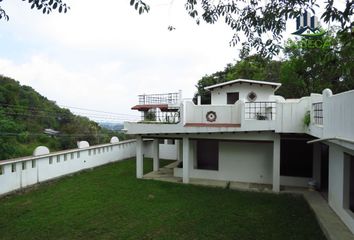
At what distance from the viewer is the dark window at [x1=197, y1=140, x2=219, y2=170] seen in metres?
13.0

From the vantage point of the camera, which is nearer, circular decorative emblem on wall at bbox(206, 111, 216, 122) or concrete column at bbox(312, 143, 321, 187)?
concrete column at bbox(312, 143, 321, 187)

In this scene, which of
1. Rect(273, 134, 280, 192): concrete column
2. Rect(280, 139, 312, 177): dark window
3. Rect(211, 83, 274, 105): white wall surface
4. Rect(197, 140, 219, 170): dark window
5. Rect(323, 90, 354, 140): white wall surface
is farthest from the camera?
Rect(211, 83, 274, 105): white wall surface

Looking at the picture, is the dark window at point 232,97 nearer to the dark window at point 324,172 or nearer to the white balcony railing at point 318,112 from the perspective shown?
the dark window at point 324,172

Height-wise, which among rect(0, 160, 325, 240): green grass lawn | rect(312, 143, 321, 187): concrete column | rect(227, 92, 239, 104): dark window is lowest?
rect(0, 160, 325, 240): green grass lawn

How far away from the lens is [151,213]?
8164 millimetres

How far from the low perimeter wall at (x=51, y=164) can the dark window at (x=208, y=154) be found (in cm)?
620

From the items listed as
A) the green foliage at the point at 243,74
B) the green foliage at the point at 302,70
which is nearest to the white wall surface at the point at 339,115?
the green foliage at the point at 302,70

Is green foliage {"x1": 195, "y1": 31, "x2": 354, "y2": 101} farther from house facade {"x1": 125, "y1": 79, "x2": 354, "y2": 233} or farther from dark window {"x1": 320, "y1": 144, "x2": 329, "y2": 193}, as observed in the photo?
dark window {"x1": 320, "y1": 144, "x2": 329, "y2": 193}

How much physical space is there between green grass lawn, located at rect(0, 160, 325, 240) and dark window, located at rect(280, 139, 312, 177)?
204 centimetres

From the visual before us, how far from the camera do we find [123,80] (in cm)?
2047

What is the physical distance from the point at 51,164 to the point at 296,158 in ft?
34.9

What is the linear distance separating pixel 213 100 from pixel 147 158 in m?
6.54

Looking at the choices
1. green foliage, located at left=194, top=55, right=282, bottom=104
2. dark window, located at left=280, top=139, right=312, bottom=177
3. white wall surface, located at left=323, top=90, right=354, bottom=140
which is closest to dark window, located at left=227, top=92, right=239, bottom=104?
dark window, located at left=280, top=139, right=312, bottom=177

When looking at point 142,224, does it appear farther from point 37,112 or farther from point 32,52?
point 37,112
